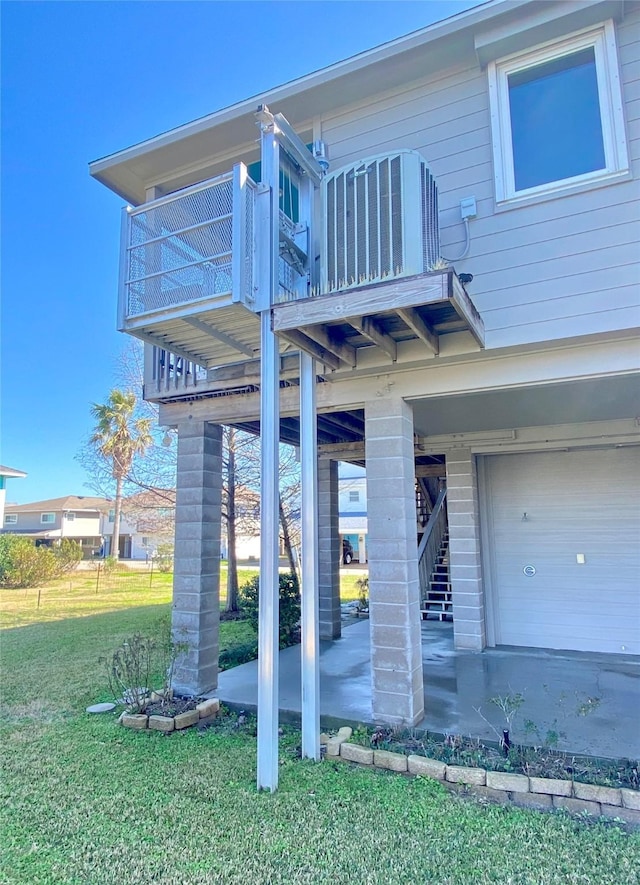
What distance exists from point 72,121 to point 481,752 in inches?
554

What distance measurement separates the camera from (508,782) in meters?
3.47

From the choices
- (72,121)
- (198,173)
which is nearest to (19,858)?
(198,173)

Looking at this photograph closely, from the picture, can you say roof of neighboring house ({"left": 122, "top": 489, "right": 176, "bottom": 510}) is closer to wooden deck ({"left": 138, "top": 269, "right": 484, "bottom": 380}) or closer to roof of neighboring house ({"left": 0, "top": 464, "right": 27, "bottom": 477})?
roof of neighboring house ({"left": 0, "top": 464, "right": 27, "bottom": 477})

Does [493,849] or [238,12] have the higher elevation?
[238,12]

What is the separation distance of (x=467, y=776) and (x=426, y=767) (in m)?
0.30

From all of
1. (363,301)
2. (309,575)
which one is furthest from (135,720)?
(363,301)

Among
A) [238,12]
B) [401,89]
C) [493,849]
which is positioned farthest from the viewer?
[238,12]

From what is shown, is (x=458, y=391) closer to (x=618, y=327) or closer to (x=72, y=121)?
(x=618, y=327)

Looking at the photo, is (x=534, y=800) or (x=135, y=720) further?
(x=135, y=720)

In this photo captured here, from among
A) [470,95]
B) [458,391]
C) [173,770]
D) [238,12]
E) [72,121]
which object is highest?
[72,121]

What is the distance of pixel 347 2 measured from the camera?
6461 mm

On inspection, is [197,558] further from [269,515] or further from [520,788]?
[520,788]

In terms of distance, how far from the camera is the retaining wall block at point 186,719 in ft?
15.7

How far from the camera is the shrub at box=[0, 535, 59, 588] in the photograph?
60.0ft
